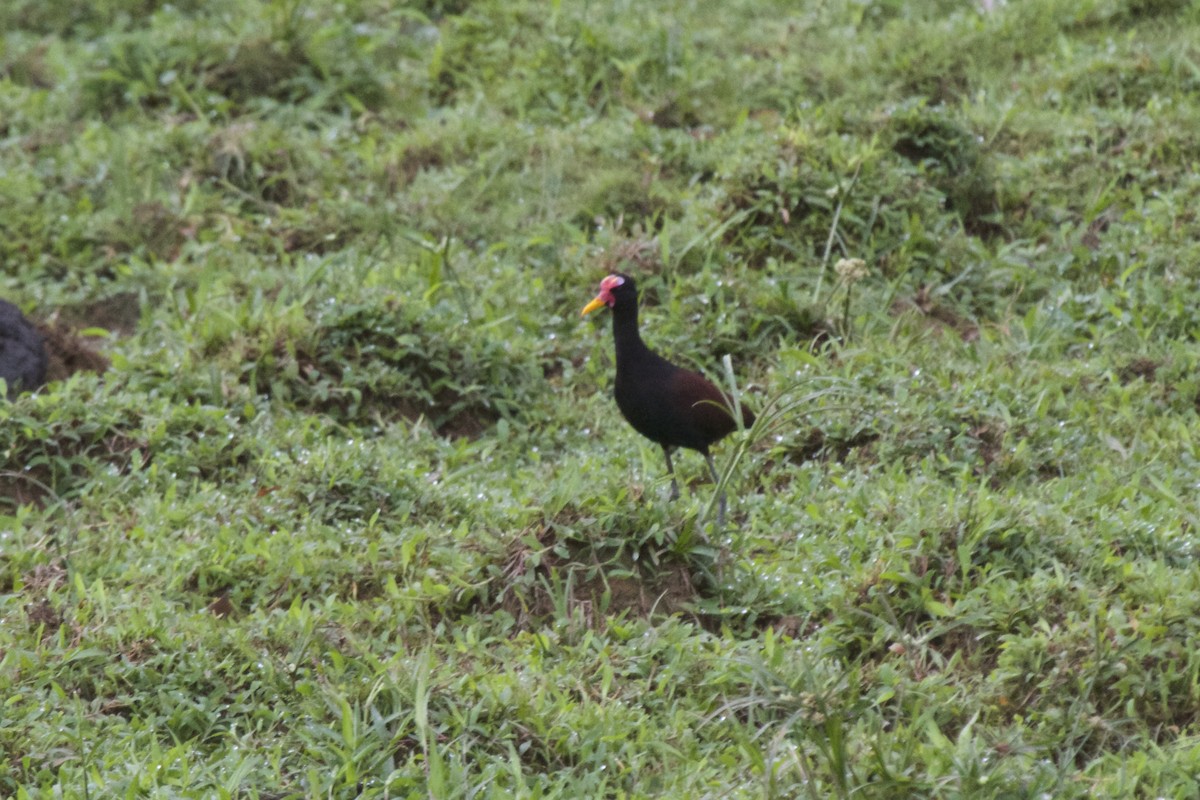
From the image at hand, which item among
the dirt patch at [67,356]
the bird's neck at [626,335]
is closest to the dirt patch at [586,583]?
the bird's neck at [626,335]

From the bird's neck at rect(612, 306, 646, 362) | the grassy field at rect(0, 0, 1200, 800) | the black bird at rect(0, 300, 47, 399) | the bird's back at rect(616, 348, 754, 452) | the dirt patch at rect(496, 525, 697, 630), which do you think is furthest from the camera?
the black bird at rect(0, 300, 47, 399)

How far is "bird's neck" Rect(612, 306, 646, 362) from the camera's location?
555 centimetres

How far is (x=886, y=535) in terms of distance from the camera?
4875 mm

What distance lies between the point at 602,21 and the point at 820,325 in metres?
3.26

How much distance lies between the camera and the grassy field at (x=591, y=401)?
4.11 meters

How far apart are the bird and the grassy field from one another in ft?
0.65

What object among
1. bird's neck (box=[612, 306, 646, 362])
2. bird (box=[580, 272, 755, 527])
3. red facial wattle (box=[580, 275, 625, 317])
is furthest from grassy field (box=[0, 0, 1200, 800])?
red facial wattle (box=[580, 275, 625, 317])

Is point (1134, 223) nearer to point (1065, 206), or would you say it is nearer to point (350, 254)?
point (1065, 206)

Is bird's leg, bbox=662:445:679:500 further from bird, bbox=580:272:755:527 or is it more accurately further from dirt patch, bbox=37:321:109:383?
dirt patch, bbox=37:321:109:383

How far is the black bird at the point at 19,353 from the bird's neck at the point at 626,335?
254 centimetres

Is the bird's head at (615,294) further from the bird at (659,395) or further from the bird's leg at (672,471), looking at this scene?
the bird's leg at (672,471)

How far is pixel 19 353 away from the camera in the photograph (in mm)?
6297

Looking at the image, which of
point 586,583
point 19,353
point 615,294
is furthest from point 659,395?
point 19,353

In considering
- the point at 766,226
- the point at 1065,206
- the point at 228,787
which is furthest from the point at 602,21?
the point at 228,787
